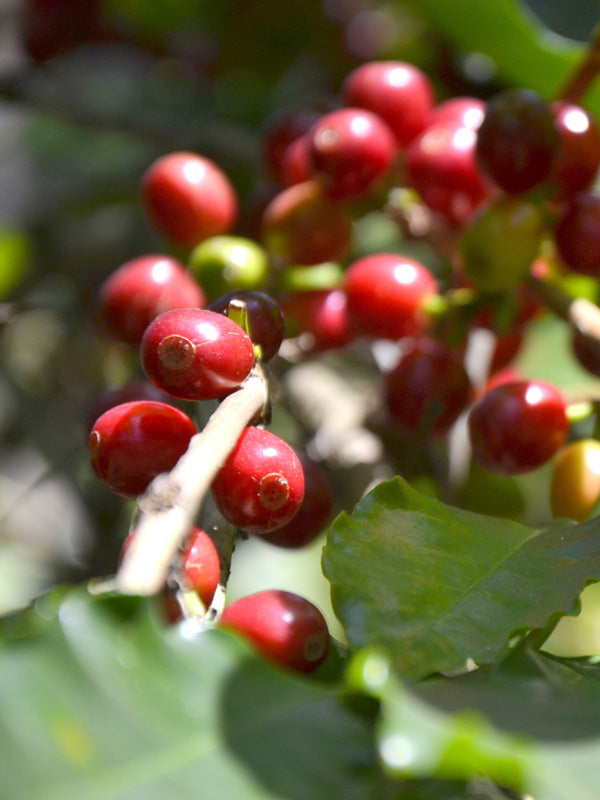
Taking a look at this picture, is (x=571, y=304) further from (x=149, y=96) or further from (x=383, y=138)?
(x=149, y=96)

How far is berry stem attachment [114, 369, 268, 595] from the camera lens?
Answer: 476mm

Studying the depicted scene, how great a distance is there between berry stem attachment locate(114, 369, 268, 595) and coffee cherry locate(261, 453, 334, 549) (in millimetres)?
304

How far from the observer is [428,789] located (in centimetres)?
52

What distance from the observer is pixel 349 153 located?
1.04 m

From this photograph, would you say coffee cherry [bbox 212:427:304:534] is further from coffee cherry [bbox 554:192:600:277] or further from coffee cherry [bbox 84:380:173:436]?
coffee cherry [bbox 554:192:600:277]

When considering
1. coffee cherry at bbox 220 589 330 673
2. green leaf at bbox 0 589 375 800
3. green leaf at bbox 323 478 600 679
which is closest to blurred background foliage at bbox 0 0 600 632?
green leaf at bbox 323 478 600 679

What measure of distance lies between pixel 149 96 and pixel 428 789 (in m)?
1.37

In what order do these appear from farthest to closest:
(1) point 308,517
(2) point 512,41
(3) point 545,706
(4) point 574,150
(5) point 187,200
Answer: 1. (2) point 512,41
2. (5) point 187,200
3. (4) point 574,150
4. (1) point 308,517
5. (3) point 545,706

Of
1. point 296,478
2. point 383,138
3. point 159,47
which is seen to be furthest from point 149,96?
point 296,478

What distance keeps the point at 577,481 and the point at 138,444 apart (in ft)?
1.47

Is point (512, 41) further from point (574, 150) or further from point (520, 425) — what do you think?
point (520, 425)

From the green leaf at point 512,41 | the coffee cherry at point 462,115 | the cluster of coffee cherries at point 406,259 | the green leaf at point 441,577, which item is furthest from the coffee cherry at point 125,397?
the green leaf at point 512,41

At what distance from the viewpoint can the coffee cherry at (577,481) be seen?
2.95 ft

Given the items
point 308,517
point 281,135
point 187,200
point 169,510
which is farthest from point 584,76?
point 169,510
